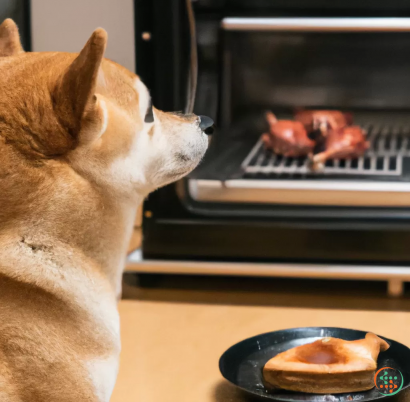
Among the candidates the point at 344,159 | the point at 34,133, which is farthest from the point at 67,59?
the point at 344,159

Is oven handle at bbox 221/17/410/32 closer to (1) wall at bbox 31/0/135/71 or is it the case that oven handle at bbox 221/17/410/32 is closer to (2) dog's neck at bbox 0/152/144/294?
(1) wall at bbox 31/0/135/71

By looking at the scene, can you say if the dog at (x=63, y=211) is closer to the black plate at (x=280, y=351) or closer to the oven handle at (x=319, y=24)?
the black plate at (x=280, y=351)

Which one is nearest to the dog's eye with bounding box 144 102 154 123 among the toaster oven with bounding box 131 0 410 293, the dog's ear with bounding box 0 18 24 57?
the dog's ear with bounding box 0 18 24 57

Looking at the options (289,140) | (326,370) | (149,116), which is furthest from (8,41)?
(289,140)

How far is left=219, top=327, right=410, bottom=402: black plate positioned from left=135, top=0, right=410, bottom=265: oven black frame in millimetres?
264

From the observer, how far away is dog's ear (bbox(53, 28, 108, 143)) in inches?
24.5

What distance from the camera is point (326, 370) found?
0.95m

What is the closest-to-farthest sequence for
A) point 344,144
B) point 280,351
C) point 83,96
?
point 83,96, point 280,351, point 344,144

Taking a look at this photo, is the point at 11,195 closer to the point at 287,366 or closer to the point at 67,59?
the point at 67,59

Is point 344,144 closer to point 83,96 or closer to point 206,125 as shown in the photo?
point 206,125

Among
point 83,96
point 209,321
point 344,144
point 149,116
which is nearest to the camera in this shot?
point 83,96

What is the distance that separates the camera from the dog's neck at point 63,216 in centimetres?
71

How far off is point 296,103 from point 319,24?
0.37 m

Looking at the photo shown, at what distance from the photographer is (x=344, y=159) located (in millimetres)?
1540
